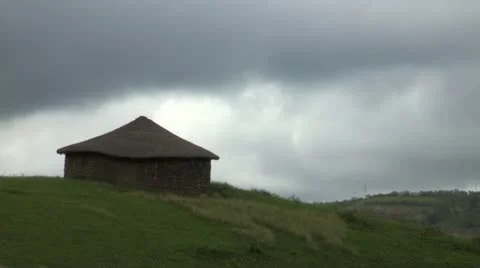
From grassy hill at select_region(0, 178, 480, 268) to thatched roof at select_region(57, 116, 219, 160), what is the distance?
2349 mm

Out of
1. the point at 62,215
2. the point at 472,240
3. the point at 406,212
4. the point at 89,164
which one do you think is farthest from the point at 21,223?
the point at 406,212

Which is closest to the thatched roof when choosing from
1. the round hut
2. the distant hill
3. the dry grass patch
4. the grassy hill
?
the round hut

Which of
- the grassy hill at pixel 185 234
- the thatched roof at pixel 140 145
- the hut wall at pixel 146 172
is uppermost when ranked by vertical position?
the thatched roof at pixel 140 145

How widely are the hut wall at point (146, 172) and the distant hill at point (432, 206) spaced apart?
140 ft

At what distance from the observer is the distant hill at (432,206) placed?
88.6m

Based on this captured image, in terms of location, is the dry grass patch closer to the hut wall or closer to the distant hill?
the hut wall

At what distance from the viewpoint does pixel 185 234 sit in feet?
101

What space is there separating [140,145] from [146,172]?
1467 mm

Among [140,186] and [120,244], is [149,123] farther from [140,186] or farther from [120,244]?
[120,244]

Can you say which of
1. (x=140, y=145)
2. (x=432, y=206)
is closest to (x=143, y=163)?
(x=140, y=145)

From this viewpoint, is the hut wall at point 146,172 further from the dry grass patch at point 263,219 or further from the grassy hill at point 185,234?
the dry grass patch at point 263,219

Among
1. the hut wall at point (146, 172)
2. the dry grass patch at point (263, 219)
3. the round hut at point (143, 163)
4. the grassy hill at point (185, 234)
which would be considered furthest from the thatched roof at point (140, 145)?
the dry grass patch at point (263, 219)

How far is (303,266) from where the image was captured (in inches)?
1156

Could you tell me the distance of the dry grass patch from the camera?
33531 mm
